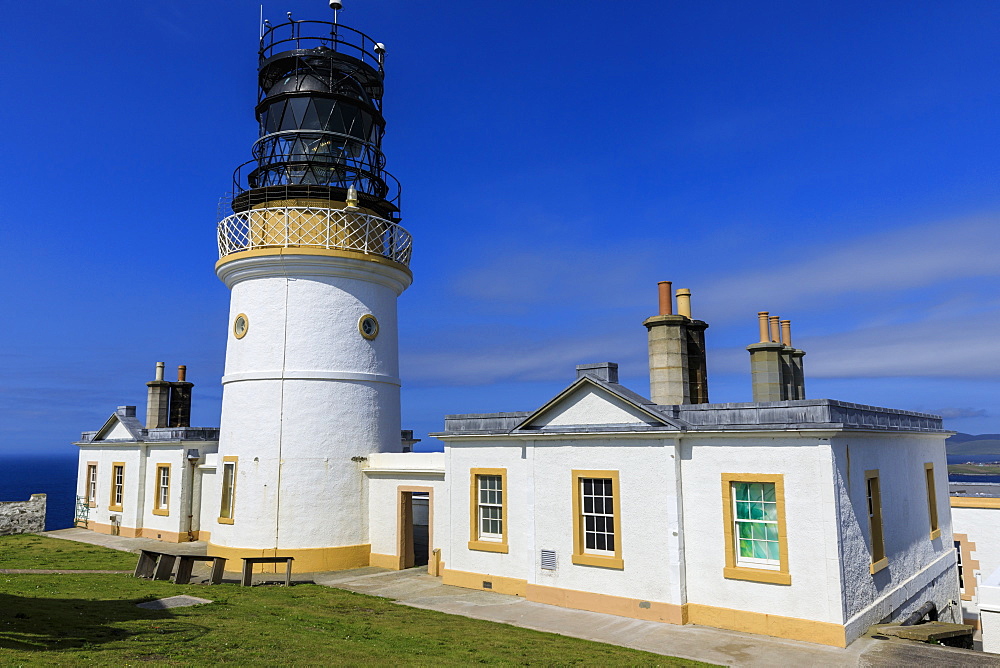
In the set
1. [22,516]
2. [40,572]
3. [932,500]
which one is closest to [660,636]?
[932,500]

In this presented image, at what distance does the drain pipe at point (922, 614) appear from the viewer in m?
14.8

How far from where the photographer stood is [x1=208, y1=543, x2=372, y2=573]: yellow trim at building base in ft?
64.1

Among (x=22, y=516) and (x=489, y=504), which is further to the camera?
(x=22, y=516)

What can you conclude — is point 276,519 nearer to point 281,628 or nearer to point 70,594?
point 70,594

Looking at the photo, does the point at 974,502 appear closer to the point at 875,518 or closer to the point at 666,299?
the point at 875,518

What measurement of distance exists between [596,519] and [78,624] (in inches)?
386

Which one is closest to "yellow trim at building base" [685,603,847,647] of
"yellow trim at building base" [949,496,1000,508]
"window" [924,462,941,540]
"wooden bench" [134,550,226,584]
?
"window" [924,462,941,540]

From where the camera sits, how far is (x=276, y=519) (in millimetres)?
19656

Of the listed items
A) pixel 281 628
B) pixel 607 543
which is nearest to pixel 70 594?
pixel 281 628

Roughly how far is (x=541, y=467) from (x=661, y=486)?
9.96ft

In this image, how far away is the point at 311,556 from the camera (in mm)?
19672

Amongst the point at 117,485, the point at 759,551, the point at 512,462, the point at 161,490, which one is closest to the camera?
the point at 759,551

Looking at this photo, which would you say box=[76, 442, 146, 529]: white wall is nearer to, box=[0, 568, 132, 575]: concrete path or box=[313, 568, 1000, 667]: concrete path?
box=[0, 568, 132, 575]: concrete path

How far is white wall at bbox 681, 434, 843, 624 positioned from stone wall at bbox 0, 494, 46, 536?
29.4 m
